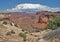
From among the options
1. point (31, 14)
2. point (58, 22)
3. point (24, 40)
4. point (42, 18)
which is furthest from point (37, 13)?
point (24, 40)

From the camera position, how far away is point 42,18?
87.8 meters

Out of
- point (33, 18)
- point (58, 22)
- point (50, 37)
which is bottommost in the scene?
point (33, 18)

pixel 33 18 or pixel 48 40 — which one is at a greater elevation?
pixel 48 40

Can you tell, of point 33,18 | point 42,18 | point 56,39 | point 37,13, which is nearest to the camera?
Answer: point 56,39

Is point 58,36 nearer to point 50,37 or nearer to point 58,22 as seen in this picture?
point 50,37

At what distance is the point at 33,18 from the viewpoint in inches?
3875

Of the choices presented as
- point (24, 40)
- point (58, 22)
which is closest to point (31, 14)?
point (58, 22)

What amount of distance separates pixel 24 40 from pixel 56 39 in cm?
535

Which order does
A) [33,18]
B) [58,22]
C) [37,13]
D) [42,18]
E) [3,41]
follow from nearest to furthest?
1. [3,41]
2. [58,22]
3. [42,18]
4. [33,18]
5. [37,13]

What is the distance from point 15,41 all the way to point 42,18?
61860 millimetres

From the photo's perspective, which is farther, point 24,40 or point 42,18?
point 42,18

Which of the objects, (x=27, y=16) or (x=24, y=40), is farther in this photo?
(x=27, y=16)

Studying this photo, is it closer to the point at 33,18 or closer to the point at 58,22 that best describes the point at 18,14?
the point at 33,18

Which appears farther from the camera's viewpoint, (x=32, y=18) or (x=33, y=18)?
(x=33, y=18)
